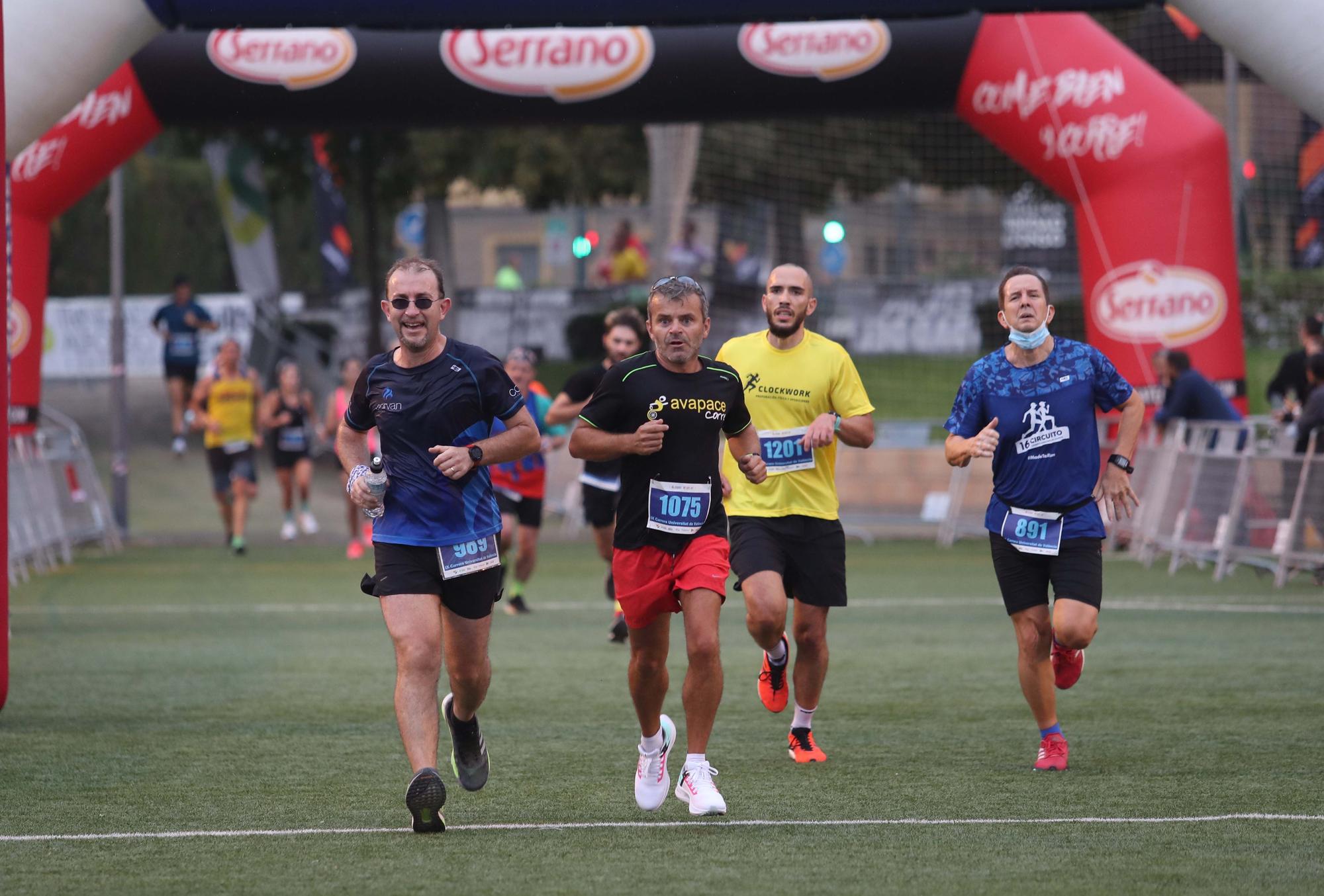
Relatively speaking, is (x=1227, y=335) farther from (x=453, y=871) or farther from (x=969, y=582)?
(x=453, y=871)

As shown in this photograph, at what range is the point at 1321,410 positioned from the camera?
1509cm

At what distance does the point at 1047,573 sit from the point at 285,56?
36.2 ft

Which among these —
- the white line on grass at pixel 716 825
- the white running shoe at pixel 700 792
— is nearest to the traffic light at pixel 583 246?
the white running shoe at pixel 700 792

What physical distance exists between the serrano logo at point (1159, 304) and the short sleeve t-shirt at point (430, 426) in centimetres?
1179

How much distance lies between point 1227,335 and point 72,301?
858 inches

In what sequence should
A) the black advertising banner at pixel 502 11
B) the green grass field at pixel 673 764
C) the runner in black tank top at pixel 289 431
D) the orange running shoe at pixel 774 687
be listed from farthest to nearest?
the runner in black tank top at pixel 289 431
the black advertising banner at pixel 502 11
the orange running shoe at pixel 774 687
the green grass field at pixel 673 764

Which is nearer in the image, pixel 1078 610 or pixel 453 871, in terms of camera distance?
pixel 453 871

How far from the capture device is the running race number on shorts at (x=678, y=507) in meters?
6.52

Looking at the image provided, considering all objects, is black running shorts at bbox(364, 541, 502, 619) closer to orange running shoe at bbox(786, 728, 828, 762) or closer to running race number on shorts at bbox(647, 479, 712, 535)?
running race number on shorts at bbox(647, 479, 712, 535)

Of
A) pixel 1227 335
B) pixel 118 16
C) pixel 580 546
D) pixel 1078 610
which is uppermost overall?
pixel 118 16

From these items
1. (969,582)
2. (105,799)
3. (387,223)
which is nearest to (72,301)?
(387,223)

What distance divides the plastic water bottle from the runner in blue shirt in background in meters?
19.8

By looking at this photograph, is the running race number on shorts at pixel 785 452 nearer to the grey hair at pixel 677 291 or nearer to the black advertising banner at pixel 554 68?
the grey hair at pixel 677 291

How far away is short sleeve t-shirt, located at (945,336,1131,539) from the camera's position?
7.39m
